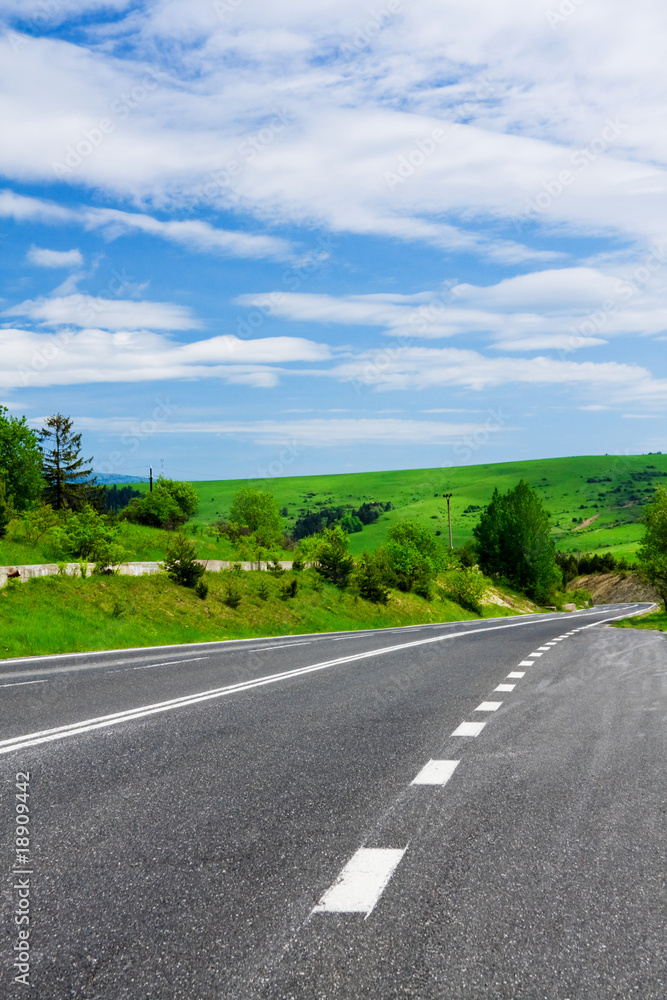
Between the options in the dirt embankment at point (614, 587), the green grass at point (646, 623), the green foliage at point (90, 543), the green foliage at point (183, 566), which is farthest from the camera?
the dirt embankment at point (614, 587)

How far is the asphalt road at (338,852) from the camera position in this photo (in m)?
3.27

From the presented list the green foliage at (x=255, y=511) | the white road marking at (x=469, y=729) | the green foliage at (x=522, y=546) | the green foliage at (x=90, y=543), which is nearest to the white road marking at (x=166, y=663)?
the white road marking at (x=469, y=729)

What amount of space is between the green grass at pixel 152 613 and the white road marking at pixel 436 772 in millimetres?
15944

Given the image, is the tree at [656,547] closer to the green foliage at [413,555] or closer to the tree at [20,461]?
the green foliage at [413,555]

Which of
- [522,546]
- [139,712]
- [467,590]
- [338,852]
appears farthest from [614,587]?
[338,852]

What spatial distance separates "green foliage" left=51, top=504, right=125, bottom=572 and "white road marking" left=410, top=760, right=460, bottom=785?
29.5m

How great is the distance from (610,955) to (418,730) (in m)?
5.10

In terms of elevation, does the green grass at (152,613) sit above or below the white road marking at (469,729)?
below

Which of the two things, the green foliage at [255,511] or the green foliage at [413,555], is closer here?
the green foliage at [413,555]

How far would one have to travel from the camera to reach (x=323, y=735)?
8.21m

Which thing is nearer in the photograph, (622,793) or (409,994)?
(409,994)

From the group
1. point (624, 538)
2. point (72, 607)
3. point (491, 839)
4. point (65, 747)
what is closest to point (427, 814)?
point (491, 839)

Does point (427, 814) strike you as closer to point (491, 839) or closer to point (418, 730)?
point (491, 839)

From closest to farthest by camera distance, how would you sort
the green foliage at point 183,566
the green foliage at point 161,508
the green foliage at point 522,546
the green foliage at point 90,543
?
the green foliage at point 90,543 < the green foliage at point 183,566 < the green foliage at point 161,508 < the green foliage at point 522,546
